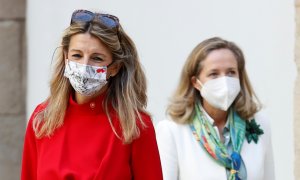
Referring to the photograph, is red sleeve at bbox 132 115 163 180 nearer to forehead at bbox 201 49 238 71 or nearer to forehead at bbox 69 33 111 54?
forehead at bbox 69 33 111 54

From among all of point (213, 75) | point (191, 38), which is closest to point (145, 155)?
point (213, 75)

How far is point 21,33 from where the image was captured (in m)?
7.83

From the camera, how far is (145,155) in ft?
14.7

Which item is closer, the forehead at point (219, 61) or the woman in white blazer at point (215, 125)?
the woman in white blazer at point (215, 125)

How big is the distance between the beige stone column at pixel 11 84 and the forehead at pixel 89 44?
3374mm

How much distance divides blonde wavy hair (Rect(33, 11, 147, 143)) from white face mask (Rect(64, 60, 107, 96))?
0.09 metres

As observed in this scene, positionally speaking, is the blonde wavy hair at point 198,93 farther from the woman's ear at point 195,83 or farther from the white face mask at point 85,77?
the white face mask at point 85,77

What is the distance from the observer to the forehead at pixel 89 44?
442cm

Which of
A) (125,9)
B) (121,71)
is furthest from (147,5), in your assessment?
(121,71)

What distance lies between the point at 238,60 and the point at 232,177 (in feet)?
2.23

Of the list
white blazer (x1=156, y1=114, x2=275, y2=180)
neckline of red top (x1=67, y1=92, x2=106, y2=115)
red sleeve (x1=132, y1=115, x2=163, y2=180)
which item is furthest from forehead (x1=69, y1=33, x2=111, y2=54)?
white blazer (x1=156, y1=114, x2=275, y2=180)

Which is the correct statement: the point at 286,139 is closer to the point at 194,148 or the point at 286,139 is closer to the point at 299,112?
the point at 299,112

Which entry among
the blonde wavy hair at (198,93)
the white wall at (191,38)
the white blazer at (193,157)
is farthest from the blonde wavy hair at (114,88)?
the white wall at (191,38)

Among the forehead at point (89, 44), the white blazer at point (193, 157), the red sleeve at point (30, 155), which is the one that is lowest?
the white blazer at point (193, 157)
